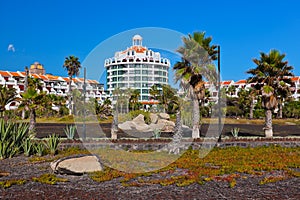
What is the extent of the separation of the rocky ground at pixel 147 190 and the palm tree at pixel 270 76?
39.3 ft

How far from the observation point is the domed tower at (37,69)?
12794 centimetres

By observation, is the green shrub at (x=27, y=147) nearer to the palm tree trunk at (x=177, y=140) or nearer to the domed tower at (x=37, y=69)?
the palm tree trunk at (x=177, y=140)

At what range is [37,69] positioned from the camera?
128375 mm

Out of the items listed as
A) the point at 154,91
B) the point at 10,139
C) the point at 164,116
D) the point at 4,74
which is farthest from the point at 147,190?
the point at 4,74

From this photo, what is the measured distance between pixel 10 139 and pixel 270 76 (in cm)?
1596

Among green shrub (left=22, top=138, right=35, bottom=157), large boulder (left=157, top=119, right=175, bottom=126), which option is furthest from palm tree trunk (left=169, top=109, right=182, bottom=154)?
large boulder (left=157, top=119, right=175, bottom=126)

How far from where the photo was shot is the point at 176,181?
971 centimetres

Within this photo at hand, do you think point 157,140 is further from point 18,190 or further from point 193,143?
point 18,190

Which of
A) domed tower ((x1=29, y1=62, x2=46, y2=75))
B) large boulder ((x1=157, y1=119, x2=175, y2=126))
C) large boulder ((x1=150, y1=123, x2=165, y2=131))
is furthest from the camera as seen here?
domed tower ((x1=29, y1=62, x2=46, y2=75))

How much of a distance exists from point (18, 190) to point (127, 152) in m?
8.18

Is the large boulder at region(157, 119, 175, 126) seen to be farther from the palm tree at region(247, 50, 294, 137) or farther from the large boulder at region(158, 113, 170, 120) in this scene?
the palm tree at region(247, 50, 294, 137)

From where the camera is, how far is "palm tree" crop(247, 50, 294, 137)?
2133cm

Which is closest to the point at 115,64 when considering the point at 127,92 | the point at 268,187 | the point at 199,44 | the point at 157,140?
the point at 127,92

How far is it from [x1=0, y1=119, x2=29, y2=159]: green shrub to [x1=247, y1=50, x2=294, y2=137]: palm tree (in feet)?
47.6
